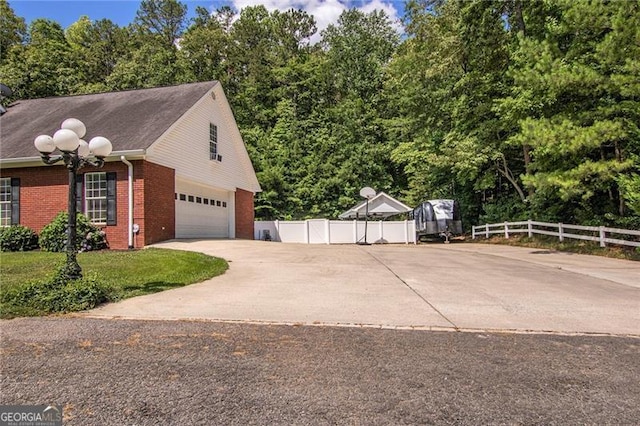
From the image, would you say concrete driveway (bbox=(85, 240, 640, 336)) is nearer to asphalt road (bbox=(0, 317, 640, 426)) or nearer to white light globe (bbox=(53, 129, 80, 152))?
asphalt road (bbox=(0, 317, 640, 426))

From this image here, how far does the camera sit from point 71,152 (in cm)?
647

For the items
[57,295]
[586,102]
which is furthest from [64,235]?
[586,102]

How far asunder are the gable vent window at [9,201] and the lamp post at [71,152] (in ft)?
30.9

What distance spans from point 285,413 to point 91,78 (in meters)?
40.9

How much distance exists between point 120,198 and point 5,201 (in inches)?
190

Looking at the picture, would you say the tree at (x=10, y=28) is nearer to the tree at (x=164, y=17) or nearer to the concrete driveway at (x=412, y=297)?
the tree at (x=164, y=17)

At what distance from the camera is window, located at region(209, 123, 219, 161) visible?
1791cm

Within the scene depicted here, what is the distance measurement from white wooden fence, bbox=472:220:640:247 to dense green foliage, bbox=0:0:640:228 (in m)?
0.62

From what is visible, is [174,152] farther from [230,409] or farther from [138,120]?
[230,409]

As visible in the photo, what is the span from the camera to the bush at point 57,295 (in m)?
5.32

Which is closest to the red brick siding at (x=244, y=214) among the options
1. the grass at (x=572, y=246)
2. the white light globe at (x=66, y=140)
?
→ the grass at (x=572, y=246)

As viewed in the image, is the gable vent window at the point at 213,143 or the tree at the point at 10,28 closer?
the gable vent window at the point at 213,143

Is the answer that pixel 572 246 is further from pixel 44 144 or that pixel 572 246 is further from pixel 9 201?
pixel 9 201

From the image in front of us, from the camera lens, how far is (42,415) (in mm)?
2572
